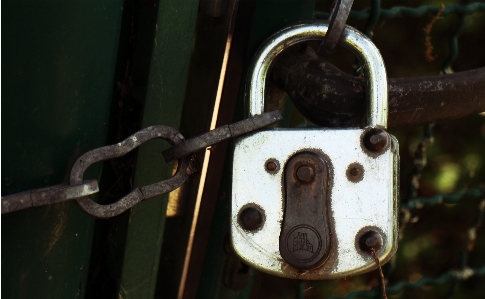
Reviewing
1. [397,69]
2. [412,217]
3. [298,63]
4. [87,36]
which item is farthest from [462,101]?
[412,217]

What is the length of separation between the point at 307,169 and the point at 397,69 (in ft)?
3.10

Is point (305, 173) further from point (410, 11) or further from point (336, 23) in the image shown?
point (410, 11)

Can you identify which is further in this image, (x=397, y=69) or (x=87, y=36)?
(x=397, y=69)

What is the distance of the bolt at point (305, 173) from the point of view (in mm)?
630

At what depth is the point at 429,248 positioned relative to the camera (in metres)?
1.73

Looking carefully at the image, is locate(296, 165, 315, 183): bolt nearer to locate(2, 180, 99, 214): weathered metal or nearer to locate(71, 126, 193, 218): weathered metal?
locate(71, 126, 193, 218): weathered metal

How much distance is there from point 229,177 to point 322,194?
8.5 inches

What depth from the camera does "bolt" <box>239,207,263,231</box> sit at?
2.15 ft

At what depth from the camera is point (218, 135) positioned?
0.62 m

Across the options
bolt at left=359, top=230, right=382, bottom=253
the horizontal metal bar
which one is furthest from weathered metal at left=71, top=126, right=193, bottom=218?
the horizontal metal bar

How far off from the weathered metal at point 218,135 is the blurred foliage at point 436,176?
2.75 feet

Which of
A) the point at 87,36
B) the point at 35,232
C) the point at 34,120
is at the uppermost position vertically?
the point at 87,36

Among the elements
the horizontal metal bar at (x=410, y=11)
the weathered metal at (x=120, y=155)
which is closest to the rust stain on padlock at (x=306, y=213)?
the weathered metal at (x=120, y=155)

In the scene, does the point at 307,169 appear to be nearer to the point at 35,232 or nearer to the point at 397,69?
the point at 35,232
